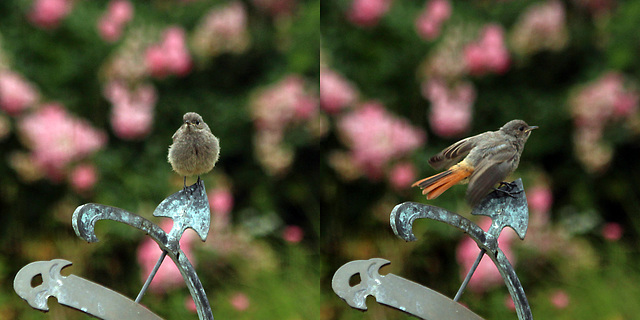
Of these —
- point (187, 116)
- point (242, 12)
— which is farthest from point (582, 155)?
point (187, 116)

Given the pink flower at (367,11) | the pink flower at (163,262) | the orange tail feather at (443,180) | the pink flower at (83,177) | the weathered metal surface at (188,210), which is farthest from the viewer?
the pink flower at (367,11)

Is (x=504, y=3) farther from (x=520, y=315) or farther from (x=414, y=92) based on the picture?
(x=520, y=315)

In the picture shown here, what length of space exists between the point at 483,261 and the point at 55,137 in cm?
165

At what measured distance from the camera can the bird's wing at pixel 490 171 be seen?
139 cm

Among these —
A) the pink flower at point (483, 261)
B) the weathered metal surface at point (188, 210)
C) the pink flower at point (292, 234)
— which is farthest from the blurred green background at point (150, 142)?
the weathered metal surface at point (188, 210)

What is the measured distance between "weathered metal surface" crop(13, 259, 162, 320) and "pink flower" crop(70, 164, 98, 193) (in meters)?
1.45

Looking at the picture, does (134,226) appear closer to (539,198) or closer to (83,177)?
(83,177)

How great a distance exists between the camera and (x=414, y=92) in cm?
296

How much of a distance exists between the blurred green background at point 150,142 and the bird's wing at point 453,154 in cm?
130

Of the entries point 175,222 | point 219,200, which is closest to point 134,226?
point 175,222

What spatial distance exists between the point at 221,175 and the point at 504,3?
1404 mm

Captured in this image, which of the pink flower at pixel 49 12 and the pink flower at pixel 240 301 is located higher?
the pink flower at pixel 49 12

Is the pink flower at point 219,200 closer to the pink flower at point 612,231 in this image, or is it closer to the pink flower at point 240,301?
the pink flower at point 240,301

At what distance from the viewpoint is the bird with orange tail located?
1.42m
